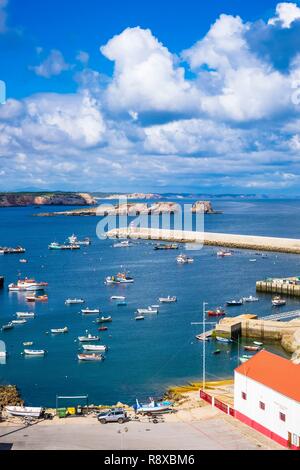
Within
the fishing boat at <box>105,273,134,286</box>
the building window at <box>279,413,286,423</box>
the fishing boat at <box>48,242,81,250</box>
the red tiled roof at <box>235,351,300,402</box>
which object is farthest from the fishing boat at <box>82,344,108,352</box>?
the fishing boat at <box>48,242,81,250</box>

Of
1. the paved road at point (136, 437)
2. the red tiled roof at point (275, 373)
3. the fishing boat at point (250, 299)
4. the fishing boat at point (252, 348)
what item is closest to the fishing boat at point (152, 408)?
the paved road at point (136, 437)

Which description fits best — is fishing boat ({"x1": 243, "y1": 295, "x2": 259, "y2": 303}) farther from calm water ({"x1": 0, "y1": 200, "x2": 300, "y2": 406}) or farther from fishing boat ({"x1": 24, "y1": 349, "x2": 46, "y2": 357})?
fishing boat ({"x1": 24, "y1": 349, "x2": 46, "y2": 357})

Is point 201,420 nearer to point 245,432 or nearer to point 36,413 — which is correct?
point 245,432

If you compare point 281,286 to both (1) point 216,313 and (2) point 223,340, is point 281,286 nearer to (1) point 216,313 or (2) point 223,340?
(1) point 216,313

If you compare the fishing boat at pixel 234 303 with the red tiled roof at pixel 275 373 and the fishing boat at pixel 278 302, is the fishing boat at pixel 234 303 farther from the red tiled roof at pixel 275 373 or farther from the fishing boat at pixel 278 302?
the red tiled roof at pixel 275 373

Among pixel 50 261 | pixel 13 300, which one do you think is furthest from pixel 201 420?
pixel 50 261

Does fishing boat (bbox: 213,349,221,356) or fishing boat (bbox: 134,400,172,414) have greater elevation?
fishing boat (bbox: 134,400,172,414)
